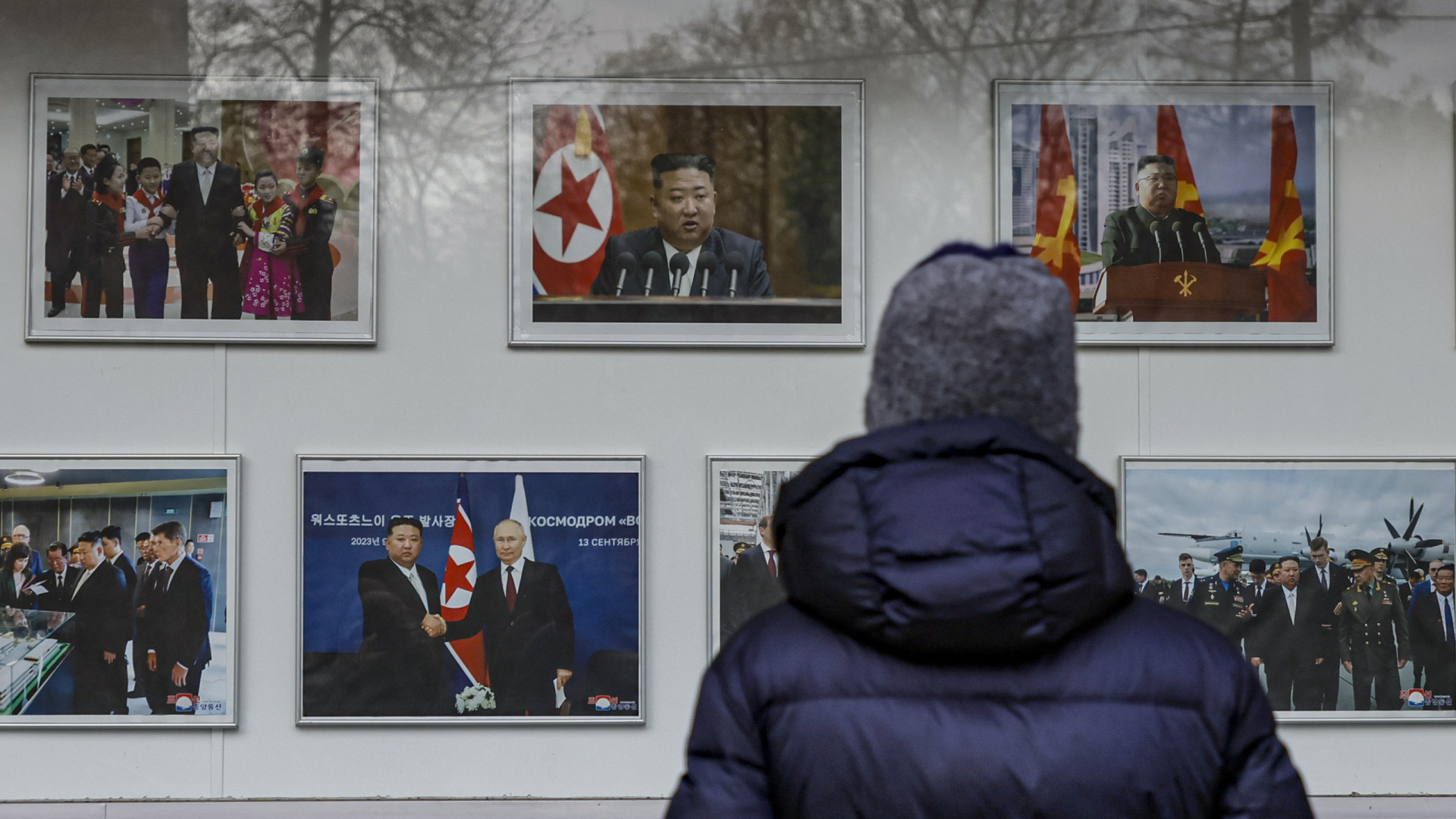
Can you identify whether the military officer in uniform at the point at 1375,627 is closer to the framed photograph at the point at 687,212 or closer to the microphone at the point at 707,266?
the framed photograph at the point at 687,212

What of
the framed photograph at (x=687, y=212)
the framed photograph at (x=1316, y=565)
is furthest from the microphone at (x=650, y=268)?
the framed photograph at (x=1316, y=565)

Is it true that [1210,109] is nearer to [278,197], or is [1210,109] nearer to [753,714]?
[278,197]

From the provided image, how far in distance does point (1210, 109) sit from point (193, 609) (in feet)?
13.2

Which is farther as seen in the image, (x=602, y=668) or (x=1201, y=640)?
(x=602, y=668)

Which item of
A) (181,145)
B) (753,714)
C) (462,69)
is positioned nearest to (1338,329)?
(462,69)

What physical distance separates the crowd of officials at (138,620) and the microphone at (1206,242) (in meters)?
3.70

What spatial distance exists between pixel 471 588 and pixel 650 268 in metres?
1.29

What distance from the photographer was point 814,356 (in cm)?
386

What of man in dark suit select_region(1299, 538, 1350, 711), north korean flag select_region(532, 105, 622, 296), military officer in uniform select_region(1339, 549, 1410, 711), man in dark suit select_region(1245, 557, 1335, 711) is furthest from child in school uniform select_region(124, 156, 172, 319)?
military officer in uniform select_region(1339, 549, 1410, 711)

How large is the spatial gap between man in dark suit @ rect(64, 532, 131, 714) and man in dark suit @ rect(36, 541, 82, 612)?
6cm

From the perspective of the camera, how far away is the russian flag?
378 cm

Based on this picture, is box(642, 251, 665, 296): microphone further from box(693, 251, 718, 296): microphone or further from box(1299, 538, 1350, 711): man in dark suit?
box(1299, 538, 1350, 711): man in dark suit

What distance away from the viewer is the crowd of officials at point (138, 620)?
3.78m

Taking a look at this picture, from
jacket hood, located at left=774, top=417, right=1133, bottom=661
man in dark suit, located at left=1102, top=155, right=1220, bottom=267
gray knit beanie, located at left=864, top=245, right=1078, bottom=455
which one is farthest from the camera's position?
man in dark suit, located at left=1102, top=155, right=1220, bottom=267
